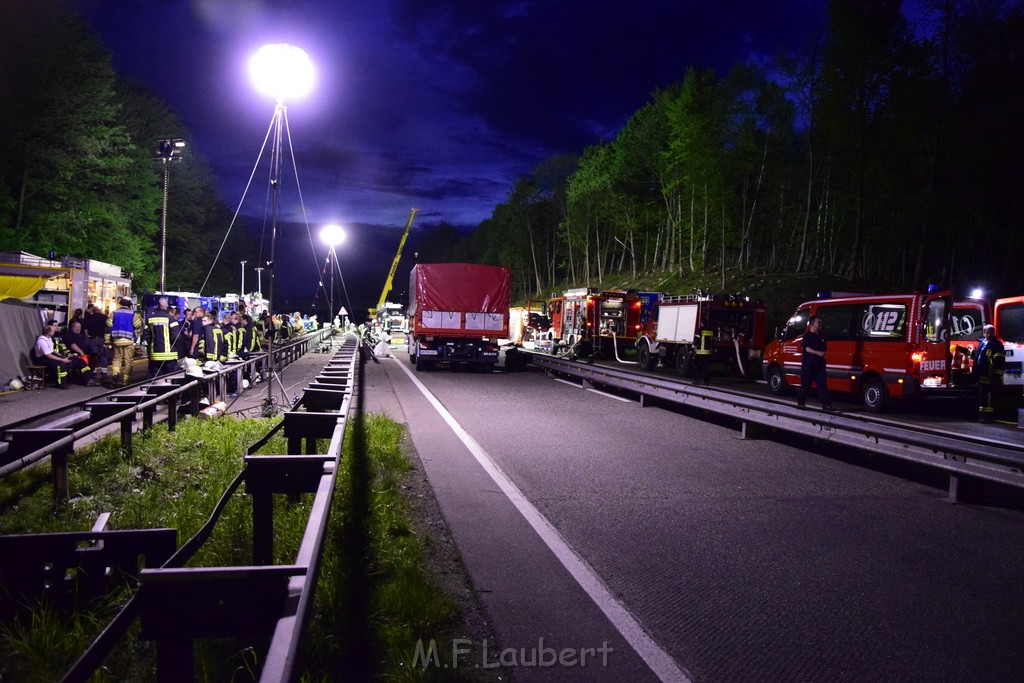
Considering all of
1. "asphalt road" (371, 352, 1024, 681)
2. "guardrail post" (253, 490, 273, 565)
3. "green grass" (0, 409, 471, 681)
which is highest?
"guardrail post" (253, 490, 273, 565)

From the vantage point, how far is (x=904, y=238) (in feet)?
128

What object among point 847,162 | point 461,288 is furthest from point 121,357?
point 847,162

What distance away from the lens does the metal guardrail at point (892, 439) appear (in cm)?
693

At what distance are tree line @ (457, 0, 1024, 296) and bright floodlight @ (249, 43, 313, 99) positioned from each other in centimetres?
2533

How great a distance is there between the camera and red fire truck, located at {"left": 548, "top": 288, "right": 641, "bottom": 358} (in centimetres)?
2885

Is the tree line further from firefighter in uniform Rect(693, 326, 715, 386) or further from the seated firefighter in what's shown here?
the seated firefighter

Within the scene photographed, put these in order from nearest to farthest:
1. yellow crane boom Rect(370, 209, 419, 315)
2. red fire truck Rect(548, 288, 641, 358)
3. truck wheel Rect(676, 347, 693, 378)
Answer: truck wheel Rect(676, 347, 693, 378), red fire truck Rect(548, 288, 641, 358), yellow crane boom Rect(370, 209, 419, 315)

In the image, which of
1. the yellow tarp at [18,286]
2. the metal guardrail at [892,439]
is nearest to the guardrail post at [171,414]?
the metal guardrail at [892,439]

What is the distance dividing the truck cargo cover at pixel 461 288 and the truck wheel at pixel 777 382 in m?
9.17

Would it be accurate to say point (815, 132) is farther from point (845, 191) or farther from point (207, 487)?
point (207, 487)

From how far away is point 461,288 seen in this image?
78.2ft

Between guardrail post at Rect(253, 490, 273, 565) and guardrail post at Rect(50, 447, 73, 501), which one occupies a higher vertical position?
guardrail post at Rect(253, 490, 273, 565)

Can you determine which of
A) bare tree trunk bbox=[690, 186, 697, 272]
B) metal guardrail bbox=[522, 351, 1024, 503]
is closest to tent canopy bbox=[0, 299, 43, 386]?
metal guardrail bbox=[522, 351, 1024, 503]

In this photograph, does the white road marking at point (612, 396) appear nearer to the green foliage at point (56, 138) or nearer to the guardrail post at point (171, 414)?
the guardrail post at point (171, 414)
